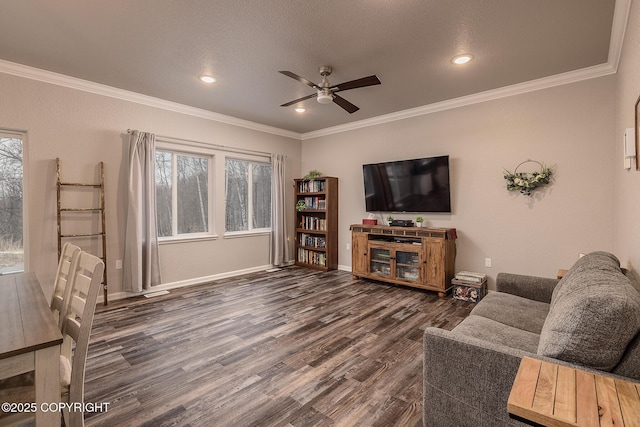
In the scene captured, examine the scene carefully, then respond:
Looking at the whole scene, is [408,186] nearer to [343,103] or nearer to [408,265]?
[408,265]

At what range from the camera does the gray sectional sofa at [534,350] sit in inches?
42.6

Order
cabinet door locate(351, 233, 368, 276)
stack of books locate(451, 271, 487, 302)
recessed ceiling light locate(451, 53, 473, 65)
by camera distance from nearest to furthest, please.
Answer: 1. recessed ceiling light locate(451, 53, 473, 65)
2. stack of books locate(451, 271, 487, 302)
3. cabinet door locate(351, 233, 368, 276)

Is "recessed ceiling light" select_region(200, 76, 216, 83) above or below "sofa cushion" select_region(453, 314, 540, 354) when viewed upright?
above

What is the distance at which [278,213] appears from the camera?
18.5 feet

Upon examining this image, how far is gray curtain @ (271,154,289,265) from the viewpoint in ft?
18.3

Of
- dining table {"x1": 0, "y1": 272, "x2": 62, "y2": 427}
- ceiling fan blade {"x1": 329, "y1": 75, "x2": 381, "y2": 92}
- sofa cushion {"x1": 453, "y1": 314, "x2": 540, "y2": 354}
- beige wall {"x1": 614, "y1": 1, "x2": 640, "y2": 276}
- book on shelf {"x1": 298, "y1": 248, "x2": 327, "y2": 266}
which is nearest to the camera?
dining table {"x1": 0, "y1": 272, "x2": 62, "y2": 427}

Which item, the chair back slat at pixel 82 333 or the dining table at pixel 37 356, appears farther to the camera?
the chair back slat at pixel 82 333

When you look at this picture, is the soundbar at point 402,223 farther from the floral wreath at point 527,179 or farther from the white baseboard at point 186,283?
the white baseboard at point 186,283

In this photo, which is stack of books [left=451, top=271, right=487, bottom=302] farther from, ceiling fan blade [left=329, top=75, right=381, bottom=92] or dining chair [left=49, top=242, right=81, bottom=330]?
dining chair [left=49, top=242, right=81, bottom=330]

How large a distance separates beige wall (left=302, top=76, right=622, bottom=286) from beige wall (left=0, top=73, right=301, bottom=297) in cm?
317

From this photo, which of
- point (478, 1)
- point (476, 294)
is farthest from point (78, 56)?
point (476, 294)

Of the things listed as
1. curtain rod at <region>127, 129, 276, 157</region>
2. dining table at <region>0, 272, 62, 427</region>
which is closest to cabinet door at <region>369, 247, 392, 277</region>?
curtain rod at <region>127, 129, 276, 157</region>

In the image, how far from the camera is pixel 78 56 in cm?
292

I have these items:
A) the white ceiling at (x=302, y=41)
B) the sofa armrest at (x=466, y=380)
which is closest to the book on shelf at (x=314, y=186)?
the white ceiling at (x=302, y=41)
